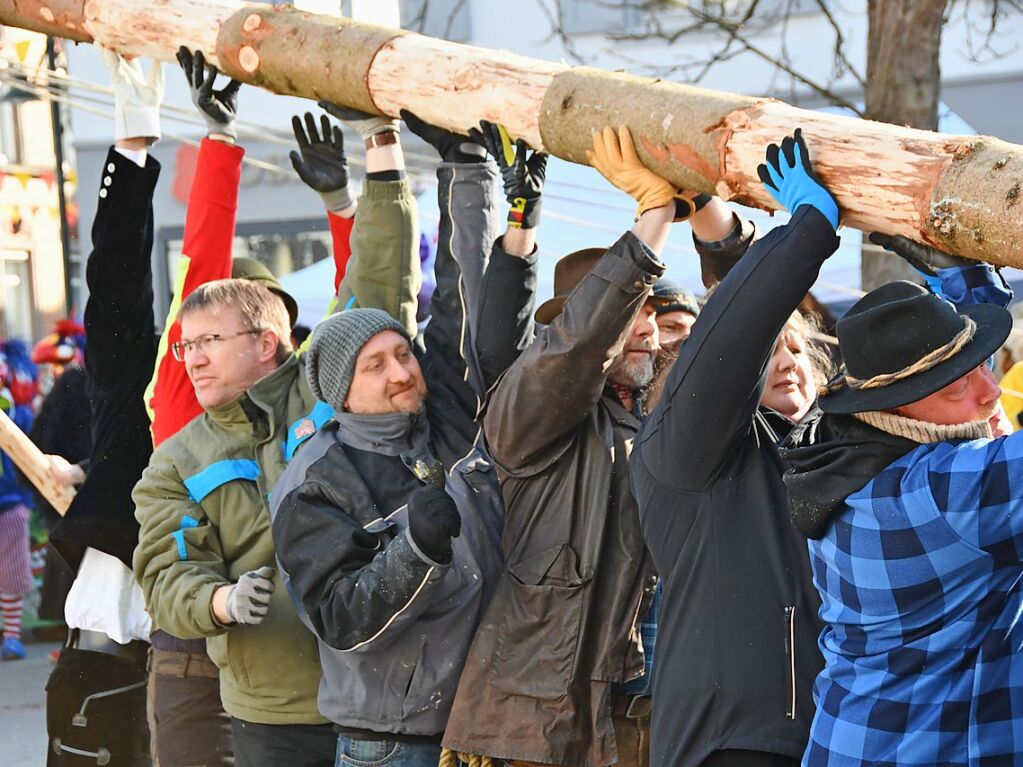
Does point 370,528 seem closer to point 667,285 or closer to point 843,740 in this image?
point 667,285

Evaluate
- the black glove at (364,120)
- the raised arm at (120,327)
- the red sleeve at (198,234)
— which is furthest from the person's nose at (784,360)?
the raised arm at (120,327)

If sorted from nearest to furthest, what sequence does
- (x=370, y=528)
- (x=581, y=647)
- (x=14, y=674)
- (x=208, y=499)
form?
1. (x=581, y=647)
2. (x=370, y=528)
3. (x=208, y=499)
4. (x=14, y=674)

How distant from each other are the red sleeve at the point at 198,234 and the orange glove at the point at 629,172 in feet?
4.99

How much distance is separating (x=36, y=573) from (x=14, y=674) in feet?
8.48

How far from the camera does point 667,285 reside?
12.2 ft

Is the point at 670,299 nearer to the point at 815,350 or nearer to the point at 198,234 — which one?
the point at 815,350

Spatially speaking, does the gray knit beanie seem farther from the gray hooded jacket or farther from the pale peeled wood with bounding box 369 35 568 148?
the pale peeled wood with bounding box 369 35 568 148

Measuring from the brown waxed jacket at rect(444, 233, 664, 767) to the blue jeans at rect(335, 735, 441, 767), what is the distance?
20 cm

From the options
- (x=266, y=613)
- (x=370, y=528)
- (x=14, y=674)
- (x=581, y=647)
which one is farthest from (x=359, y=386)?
(x=14, y=674)

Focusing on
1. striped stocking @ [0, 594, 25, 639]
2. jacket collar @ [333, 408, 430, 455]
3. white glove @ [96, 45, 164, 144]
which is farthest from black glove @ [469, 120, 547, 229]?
striped stocking @ [0, 594, 25, 639]

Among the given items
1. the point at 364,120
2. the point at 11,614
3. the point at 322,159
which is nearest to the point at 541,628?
the point at 364,120

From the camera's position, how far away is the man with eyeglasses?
371 cm

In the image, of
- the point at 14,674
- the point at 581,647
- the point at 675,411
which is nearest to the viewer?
the point at 675,411

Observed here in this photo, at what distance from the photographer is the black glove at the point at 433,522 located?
3123mm
